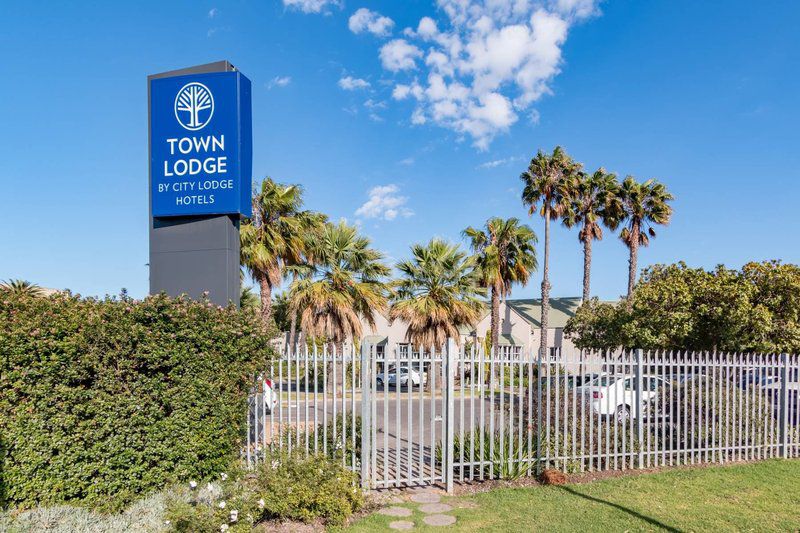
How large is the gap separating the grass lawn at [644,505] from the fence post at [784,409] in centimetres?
137

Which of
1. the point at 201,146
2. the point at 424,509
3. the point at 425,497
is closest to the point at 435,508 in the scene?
the point at 424,509

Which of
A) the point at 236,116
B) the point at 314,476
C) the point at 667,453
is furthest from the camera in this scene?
the point at 667,453

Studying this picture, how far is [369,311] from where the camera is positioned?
69.5 ft

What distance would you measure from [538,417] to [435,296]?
14.5 m

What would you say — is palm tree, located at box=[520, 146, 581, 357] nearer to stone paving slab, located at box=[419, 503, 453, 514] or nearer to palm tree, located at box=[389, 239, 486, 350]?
palm tree, located at box=[389, 239, 486, 350]

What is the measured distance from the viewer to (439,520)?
21.1 feet

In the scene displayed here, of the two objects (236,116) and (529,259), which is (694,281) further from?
(236,116)

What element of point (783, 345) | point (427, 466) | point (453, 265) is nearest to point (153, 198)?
point (427, 466)

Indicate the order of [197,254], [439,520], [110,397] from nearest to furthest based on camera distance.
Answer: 1. [110,397]
2. [439,520]
3. [197,254]

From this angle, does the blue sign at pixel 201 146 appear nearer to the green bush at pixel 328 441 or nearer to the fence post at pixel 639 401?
the green bush at pixel 328 441

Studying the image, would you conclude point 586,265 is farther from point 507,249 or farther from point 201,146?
point 201,146

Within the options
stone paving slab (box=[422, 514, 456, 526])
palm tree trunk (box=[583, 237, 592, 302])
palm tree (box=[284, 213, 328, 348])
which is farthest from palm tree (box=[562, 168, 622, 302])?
stone paving slab (box=[422, 514, 456, 526])

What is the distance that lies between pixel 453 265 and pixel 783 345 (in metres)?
11.7

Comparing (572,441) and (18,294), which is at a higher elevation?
(18,294)
